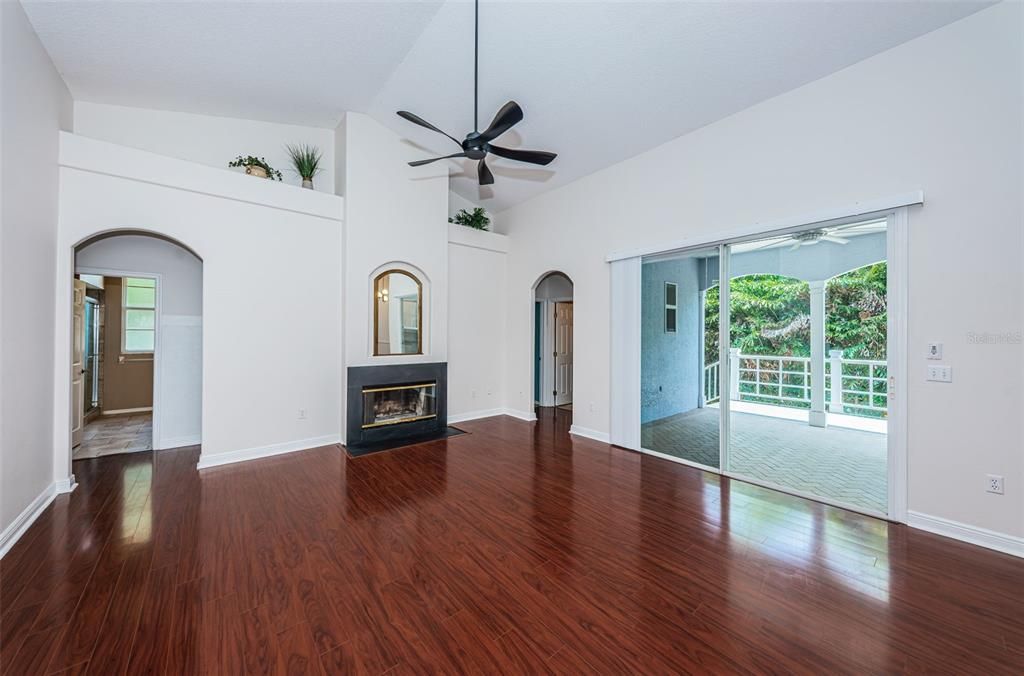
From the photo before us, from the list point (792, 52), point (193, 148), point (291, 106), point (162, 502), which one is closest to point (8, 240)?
point (162, 502)

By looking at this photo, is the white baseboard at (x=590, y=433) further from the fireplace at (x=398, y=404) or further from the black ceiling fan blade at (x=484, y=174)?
the black ceiling fan blade at (x=484, y=174)

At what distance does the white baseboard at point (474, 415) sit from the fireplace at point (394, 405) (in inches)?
19.9

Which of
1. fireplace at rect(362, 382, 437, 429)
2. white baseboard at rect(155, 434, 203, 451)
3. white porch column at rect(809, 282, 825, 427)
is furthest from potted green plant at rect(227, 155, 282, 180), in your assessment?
white porch column at rect(809, 282, 825, 427)

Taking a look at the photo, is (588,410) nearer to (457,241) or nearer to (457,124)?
(457,241)

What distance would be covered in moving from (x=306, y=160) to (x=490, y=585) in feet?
16.7

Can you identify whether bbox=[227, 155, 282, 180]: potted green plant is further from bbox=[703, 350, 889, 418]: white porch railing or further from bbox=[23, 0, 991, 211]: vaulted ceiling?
bbox=[703, 350, 889, 418]: white porch railing

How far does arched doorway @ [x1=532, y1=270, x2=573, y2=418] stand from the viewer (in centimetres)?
721

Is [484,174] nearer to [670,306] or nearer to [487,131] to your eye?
[487,131]

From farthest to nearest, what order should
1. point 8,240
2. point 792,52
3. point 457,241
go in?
point 457,241
point 792,52
point 8,240

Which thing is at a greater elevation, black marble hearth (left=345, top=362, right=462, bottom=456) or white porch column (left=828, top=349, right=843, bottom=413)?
white porch column (left=828, top=349, right=843, bottom=413)

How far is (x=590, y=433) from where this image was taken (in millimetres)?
5230

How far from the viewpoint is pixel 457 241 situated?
6.02m

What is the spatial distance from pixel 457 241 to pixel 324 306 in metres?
2.22

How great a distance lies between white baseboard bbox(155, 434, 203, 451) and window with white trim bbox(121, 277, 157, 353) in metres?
2.52
